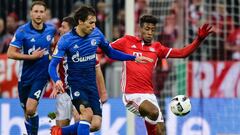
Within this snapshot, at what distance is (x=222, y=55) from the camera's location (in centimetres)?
1744

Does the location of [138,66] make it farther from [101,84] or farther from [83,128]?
[83,128]

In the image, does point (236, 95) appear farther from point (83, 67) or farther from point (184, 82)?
point (83, 67)

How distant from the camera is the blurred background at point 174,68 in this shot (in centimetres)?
1572

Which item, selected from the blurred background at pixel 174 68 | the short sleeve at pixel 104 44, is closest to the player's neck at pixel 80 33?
the short sleeve at pixel 104 44

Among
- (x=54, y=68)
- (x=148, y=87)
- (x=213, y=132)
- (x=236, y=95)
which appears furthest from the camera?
(x=236, y=95)

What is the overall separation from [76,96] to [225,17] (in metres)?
5.93

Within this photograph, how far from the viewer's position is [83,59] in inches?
487

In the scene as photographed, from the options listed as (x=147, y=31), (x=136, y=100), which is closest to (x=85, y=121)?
(x=136, y=100)

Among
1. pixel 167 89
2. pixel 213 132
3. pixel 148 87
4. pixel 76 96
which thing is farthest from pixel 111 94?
pixel 76 96

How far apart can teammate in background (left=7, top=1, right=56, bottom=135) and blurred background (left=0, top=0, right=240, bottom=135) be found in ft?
5.96

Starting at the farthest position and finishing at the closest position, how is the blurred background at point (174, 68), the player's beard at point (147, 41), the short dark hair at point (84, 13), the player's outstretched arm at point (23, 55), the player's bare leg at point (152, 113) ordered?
the blurred background at point (174, 68) < the player's outstretched arm at point (23, 55) < the player's beard at point (147, 41) < the player's bare leg at point (152, 113) < the short dark hair at point (84, 13)

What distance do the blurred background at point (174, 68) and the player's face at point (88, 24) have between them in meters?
3.06

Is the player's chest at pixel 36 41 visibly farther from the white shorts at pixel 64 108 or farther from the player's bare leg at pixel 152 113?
the player's bare leg at pixel 152 113

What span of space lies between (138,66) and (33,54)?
153 centimetres
